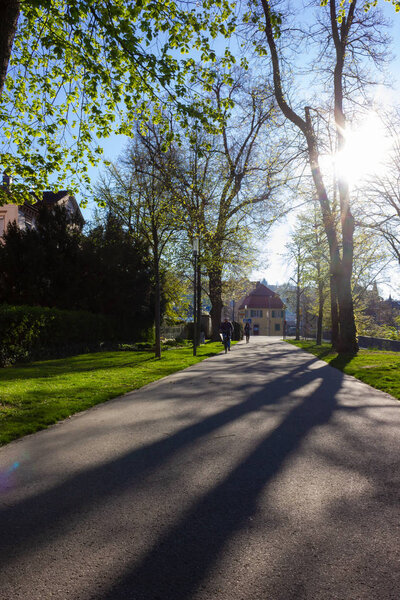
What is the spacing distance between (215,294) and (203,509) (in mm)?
27556

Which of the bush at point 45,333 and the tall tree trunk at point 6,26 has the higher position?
the tall tree trunk at point 6,26

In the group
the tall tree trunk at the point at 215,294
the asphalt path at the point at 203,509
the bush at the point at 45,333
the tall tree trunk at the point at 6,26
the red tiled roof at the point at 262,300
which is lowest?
the asphalt path at the point at 203,509

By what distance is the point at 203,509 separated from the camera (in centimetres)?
293

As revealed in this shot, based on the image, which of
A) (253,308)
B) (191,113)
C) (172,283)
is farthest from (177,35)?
(253,308)

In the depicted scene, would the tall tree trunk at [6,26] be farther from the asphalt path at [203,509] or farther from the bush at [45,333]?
the bush at [45,333]

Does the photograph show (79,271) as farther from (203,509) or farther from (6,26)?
(203,509)

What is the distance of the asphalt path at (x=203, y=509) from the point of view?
6.89 feet

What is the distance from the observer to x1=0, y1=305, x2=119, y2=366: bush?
533 inches

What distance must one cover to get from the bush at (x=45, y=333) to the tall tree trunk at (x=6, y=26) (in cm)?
864

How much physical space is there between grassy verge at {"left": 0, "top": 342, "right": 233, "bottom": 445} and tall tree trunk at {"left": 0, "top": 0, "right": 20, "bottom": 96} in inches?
217

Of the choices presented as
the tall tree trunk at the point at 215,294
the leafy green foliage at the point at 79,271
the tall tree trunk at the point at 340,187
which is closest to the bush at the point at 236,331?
the tall tree trunk at the point at 215,294

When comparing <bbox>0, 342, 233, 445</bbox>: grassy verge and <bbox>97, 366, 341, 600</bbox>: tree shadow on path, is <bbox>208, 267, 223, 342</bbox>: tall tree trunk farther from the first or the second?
<bbox>97, 366, 341, 600</bbox>: tree shadow on path

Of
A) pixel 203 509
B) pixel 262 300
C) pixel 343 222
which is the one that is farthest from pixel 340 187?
pixel 262 300

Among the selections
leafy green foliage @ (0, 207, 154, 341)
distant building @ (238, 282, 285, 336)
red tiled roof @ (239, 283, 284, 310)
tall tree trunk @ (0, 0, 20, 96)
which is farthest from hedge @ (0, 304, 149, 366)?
red tiled roof @ (239, 283, 284, 310)
